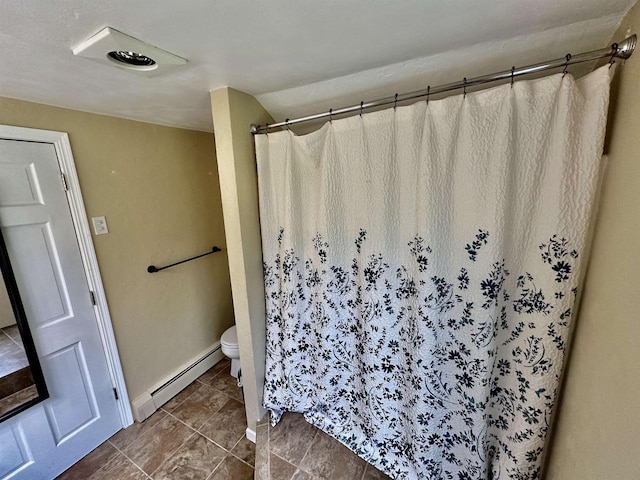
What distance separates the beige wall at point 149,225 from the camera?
1.49 metres

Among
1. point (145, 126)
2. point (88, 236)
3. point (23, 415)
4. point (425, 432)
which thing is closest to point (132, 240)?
point (88, 236)

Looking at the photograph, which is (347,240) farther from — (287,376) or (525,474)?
(525,474)

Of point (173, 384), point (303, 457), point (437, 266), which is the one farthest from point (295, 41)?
point (173, 384)

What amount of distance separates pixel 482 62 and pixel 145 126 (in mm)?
1970

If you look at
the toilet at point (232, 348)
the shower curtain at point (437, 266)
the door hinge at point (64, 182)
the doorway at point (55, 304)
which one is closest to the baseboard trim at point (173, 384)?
the doorway at point (55, 304)

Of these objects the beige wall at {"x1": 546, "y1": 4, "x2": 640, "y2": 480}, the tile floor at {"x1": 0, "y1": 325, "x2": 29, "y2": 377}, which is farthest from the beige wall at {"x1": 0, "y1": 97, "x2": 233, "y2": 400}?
the beige wall at {"x1": 546, "y1": 4, "x2": 640, "y2": 480}

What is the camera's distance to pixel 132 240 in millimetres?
1689

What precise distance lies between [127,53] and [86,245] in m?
1.13

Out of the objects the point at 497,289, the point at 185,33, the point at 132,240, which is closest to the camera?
the point at 185,33

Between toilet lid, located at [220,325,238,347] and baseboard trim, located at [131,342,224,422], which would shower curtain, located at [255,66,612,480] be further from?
baseboard trim, located at [131,342,224,422]

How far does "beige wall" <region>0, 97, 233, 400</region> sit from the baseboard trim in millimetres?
47

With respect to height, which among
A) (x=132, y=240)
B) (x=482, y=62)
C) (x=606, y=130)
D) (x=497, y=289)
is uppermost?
(x=482, y=62)

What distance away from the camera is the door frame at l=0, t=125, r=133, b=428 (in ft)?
4.15

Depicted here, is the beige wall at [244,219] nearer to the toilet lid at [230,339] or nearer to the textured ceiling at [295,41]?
the textured ceiling at [295,41]
